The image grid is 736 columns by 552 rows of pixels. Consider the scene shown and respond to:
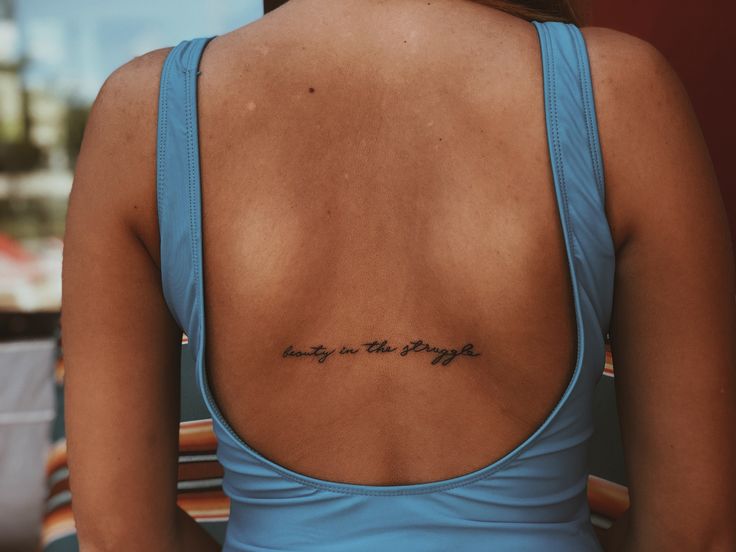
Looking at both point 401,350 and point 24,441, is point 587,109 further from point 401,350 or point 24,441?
point 24,441

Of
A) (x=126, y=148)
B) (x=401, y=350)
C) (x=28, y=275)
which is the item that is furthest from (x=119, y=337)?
(x=28, y=275)

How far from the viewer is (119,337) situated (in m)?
0.95

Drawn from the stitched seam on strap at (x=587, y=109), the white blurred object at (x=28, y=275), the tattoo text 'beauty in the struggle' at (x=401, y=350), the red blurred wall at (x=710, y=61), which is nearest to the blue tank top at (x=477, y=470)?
the stitched seam on strap at (x=587, y=109)

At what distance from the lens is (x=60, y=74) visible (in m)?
5.70

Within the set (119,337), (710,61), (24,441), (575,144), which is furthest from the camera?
(24,441)

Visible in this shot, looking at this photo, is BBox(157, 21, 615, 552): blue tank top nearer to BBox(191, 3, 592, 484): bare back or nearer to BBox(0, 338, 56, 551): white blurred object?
BBox(191, 3, 592, 484): bare back

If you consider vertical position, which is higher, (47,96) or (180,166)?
(180,166)

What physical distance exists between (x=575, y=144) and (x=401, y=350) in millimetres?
295

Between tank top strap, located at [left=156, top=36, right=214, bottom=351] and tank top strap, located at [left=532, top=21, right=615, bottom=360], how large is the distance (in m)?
0.39

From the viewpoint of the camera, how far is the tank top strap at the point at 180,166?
0.86 m

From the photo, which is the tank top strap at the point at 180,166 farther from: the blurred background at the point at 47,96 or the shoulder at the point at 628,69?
the blurred background at the point at 47,96

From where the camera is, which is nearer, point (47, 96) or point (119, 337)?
point (119, 337)

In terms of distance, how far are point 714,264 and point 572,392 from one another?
22cm

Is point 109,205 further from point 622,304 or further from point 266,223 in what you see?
point 622,304
